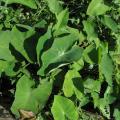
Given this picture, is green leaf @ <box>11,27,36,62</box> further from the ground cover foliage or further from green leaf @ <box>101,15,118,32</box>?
green leaf @ <box>101,15,118,32</box>

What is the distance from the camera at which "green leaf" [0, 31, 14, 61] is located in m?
2.53

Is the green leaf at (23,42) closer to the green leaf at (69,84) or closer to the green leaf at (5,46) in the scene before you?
the green leaf at (5,46)

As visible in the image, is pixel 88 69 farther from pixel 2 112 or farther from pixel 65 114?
pixel 2 112

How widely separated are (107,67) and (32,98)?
1.44 feet

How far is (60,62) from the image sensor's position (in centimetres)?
239

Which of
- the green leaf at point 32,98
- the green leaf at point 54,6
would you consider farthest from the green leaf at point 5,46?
the green leaf at point 54,6

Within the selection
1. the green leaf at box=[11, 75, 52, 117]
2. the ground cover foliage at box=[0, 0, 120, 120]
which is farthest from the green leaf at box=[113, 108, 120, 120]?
the green leaf at box=[11, 75, 52, 117]

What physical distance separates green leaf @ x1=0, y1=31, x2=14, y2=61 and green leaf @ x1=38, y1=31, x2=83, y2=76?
237mm

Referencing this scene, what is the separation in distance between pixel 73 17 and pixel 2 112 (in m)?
0.76

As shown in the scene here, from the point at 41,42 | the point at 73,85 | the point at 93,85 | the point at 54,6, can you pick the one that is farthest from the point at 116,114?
the point at 54,6

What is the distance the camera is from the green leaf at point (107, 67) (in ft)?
8.07

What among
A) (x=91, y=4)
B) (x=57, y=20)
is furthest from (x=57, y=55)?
(x=91, y=4)

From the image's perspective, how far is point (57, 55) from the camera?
2.41 metres

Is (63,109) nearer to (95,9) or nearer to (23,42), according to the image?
(23,42)
